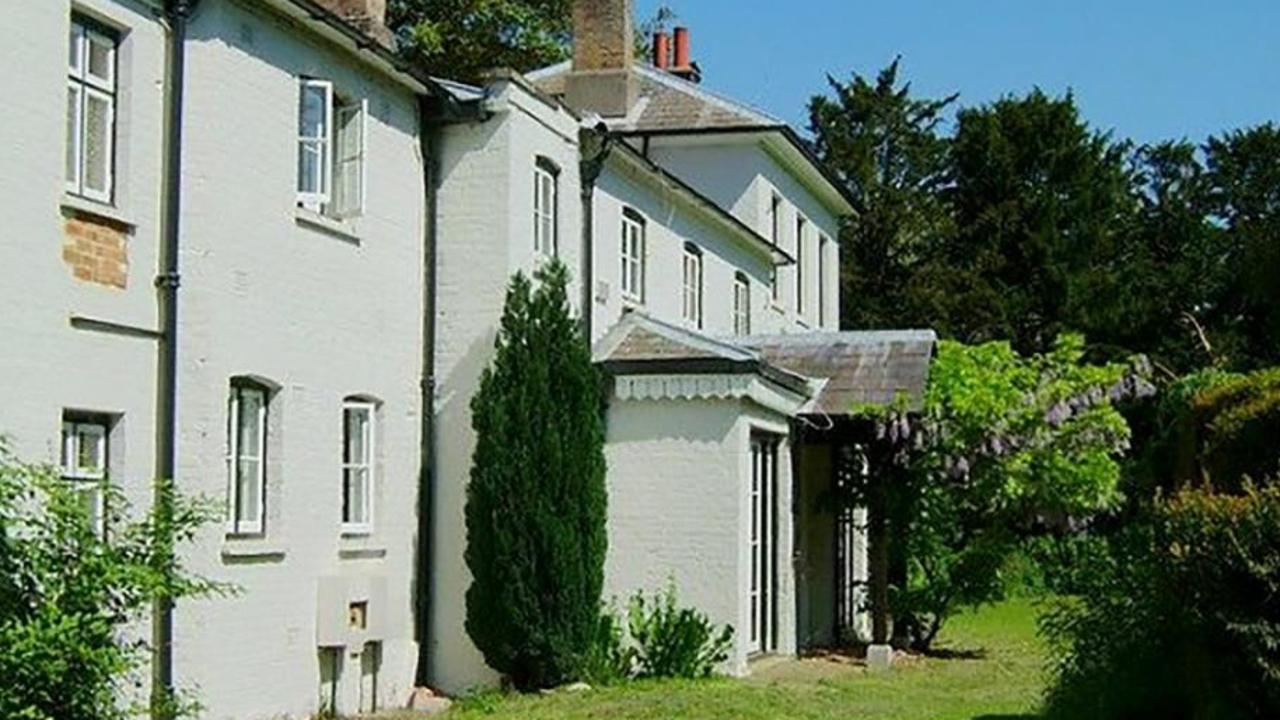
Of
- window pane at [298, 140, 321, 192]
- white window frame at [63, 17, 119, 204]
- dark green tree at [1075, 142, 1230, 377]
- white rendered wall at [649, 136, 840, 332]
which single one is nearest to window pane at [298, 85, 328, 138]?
window pane at [298, 140, 321, 192]

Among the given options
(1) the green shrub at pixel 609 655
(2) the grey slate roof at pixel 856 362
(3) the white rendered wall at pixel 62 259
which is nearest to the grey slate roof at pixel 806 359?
(2) the grey slate roof at pixel 856 362

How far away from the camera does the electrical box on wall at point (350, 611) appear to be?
17.2 meters

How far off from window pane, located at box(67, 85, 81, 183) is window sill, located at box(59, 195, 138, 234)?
0.69 ft

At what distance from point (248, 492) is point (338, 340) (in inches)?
78.7

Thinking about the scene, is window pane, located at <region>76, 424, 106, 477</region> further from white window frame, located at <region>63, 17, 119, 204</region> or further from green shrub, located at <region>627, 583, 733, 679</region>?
green shrub, located at <region>627, 583, 733, 679</region>

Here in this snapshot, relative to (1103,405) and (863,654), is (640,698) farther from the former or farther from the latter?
(1103,405)

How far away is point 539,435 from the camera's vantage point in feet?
64.6

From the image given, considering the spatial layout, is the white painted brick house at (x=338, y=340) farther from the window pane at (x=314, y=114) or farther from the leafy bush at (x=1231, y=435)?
the leafy bush at (x=1231, y=435)

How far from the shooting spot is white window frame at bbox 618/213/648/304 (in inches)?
977

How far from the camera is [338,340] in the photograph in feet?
58.1

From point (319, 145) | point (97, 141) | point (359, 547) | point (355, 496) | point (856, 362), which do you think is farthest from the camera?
point (856, 362)

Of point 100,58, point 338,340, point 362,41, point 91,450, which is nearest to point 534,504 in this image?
point 338,340

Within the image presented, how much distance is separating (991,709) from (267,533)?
708 cm

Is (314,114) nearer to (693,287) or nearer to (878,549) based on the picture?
(878,549)
